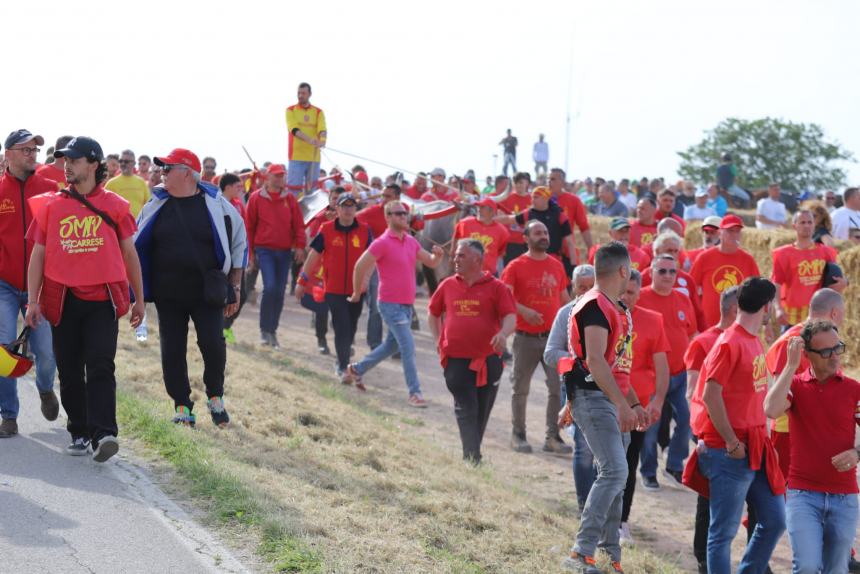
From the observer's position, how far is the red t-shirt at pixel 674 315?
10070 mm

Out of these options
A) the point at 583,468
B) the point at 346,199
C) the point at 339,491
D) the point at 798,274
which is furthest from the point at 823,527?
the point at 346,199

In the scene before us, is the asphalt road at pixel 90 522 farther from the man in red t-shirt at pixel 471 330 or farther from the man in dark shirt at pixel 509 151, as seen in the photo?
the man in dark shirt at pixel 509 151

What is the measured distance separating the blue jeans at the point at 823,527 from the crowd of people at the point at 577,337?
0.01 m

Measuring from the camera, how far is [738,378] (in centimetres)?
694

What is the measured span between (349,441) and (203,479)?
8.50ft

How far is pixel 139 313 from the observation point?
26.2 feet

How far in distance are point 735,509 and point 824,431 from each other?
685mm

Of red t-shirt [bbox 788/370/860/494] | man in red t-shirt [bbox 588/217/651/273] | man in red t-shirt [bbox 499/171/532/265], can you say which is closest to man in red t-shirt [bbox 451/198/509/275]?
man in red t-shirt [bbox 499/171/532/265]

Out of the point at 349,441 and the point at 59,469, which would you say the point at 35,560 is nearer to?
the point at 59,469

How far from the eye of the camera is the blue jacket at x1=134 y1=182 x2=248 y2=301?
336 inches

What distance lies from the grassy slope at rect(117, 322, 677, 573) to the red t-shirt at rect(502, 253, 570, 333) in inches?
61.1

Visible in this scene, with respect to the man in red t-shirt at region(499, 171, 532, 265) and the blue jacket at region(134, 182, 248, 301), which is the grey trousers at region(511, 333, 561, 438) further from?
the man in red t-shirt at region(499, 171, 532, 265)

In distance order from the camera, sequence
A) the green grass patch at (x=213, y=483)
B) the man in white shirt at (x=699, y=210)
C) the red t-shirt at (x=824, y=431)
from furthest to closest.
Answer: the man in white shirt at (x=699, y=210)
the red t-shirt at (x=824, y=431)
the green grass patch at (x=213, y=483)

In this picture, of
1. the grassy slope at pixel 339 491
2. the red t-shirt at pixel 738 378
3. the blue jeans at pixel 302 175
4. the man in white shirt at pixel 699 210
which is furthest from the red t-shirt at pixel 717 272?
the blue jeans at pixel 302 175
